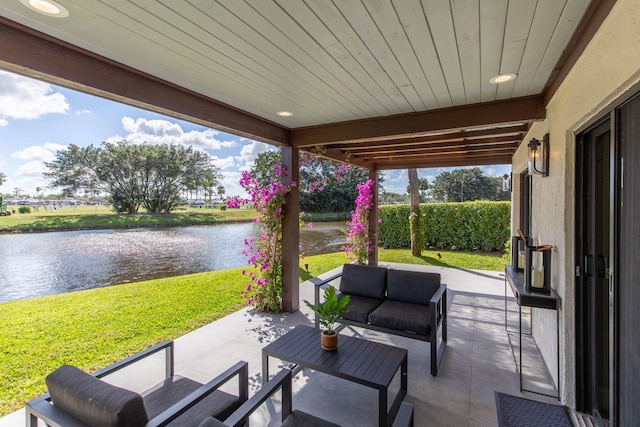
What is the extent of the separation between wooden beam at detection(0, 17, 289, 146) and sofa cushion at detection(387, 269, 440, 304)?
276cm

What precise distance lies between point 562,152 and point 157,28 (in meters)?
3.12

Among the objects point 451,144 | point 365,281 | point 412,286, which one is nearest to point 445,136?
point 451,144

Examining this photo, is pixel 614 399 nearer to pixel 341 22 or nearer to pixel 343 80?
pixel 341 22

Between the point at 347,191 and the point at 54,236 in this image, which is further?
the point at 347,191

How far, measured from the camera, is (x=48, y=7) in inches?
62.9

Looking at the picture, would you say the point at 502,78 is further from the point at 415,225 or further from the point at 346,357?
the point at 415,225

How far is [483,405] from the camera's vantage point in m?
2.40

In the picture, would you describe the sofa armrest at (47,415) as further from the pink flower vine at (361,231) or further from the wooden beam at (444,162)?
the pink flower vine at (361,231)

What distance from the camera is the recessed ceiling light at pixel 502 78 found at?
2477 mm

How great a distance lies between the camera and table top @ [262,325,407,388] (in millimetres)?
2113

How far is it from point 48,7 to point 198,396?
2299 mm

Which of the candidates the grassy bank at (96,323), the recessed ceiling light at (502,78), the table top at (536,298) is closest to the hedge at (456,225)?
the grassy bank at (96,323)

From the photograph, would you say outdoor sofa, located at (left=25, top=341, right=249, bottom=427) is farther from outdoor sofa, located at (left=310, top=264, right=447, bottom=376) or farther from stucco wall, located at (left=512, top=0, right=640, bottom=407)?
stucco wall, located at (left=512, top=0, right=640, bottom=407)

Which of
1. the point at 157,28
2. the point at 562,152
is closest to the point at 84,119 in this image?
the point at 157,28
